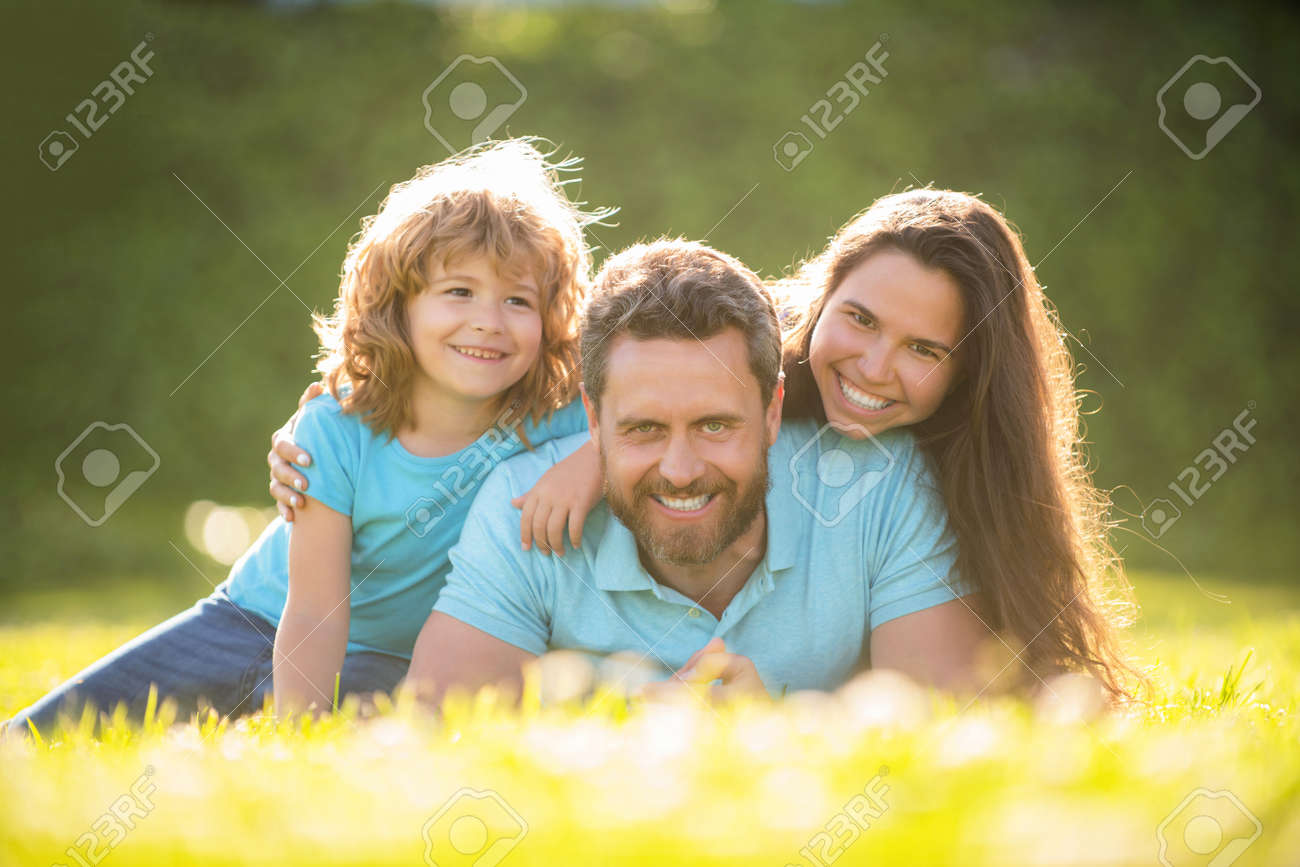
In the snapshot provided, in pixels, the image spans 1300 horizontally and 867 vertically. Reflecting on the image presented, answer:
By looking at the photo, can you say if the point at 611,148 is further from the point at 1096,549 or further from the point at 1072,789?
the point at 1072,789

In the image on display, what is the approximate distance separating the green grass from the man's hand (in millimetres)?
317

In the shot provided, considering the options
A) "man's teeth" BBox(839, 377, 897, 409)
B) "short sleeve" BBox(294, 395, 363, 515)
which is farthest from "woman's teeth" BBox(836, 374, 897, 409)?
"short sleeve" BBox(294, 395, 363, 515)

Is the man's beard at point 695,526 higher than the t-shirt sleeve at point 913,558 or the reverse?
higher

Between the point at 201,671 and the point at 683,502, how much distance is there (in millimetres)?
1725

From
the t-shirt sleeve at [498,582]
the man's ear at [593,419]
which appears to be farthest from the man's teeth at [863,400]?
the t-shirt sleeve at [498,582]

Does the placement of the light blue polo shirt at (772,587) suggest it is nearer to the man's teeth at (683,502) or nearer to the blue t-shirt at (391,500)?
the man's teeth at (683,502)

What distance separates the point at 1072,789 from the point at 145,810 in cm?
123

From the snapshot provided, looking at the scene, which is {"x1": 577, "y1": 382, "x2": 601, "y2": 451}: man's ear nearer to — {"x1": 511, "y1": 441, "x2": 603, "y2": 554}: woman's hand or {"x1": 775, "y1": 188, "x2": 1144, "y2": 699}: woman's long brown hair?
{"x1": 511, "y1": 441, "x2": 603, "y2": 554}: woman's hand

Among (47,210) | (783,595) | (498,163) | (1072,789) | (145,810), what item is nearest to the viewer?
(1072,789)

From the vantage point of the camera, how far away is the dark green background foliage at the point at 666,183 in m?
9.15

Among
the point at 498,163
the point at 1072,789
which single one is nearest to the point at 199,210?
the point at 498,163

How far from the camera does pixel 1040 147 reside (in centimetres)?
934

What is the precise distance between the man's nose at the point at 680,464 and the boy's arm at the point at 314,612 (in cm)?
102

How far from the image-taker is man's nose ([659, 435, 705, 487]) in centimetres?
287
